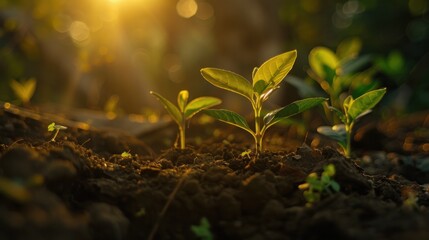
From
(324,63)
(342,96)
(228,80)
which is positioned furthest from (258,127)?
(342,96)

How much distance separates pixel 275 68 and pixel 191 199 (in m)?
0.70

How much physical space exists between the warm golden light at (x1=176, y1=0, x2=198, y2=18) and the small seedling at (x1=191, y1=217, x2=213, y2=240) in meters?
6.68

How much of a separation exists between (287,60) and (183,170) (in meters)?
0.60

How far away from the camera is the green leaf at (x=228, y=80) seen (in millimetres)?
2027

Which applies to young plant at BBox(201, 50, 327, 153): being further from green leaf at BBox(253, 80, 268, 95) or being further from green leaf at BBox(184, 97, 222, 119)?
green leaf at BBox(184, 97, 222, 119)

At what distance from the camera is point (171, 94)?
7941 millimetres

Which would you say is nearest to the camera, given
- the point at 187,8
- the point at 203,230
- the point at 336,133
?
the point at 203,230

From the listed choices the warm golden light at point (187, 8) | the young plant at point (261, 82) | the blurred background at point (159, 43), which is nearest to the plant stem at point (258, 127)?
the young plant at point (261, 82)

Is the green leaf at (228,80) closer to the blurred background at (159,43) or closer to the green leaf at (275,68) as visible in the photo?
the green leaf at (275,68)

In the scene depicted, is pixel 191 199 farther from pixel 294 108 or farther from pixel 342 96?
pixel 342 96

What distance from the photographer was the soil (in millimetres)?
1246

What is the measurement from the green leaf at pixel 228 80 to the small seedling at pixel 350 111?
1.39ft

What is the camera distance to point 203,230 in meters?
1.51

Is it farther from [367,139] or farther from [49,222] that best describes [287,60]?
[367,139]
